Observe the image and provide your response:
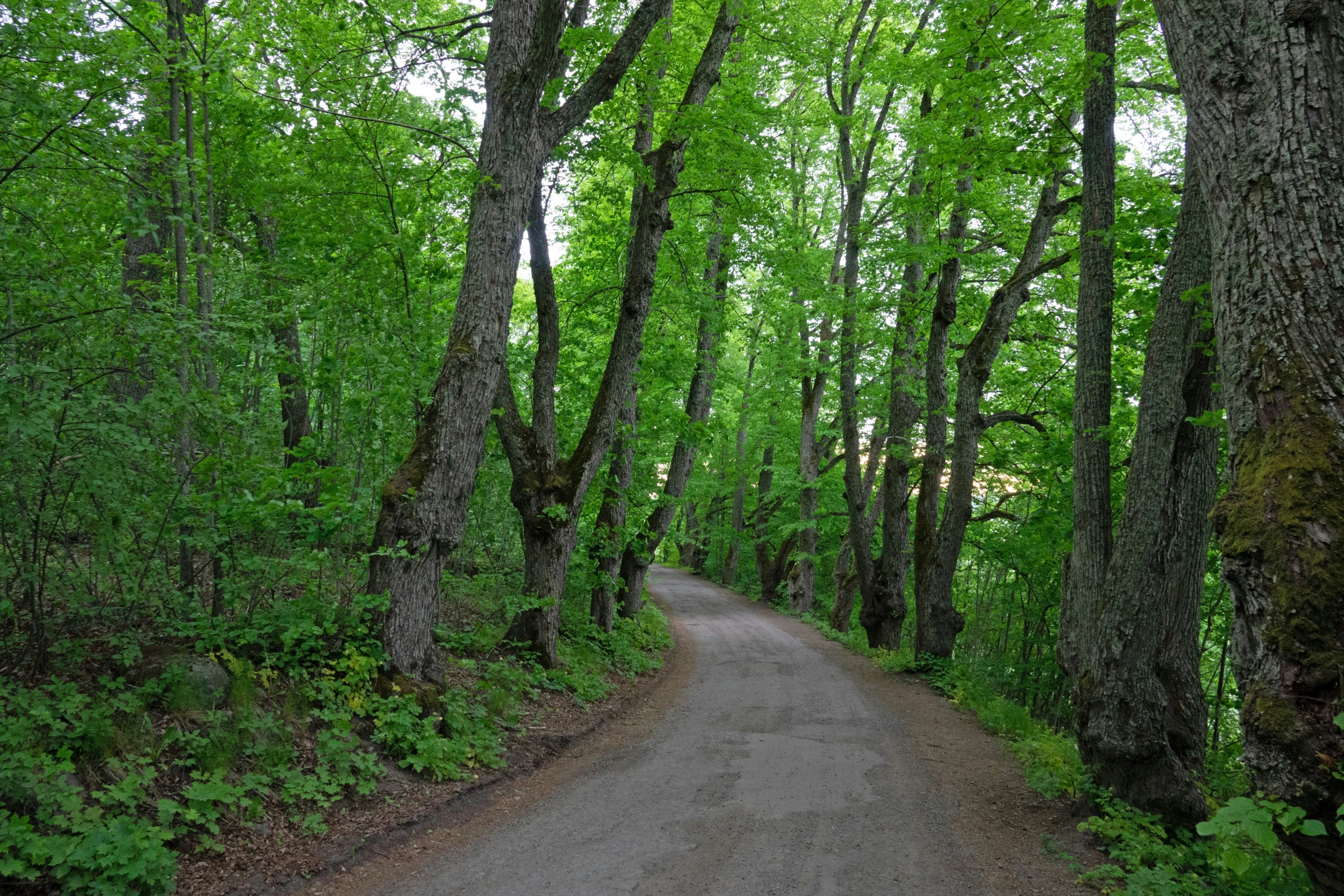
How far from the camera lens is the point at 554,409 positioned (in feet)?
32.0

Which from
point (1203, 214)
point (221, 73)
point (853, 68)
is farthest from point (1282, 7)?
point (853, 68)

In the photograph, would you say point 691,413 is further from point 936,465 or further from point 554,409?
point 554,409

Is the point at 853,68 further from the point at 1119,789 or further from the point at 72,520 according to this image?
the point at 72,520

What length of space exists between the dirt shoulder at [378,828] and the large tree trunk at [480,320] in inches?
49.4

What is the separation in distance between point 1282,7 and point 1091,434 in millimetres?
4205

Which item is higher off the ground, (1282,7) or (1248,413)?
(1282,7)

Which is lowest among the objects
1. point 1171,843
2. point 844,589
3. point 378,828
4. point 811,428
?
point 378,828

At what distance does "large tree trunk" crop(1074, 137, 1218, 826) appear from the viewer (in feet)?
18.7

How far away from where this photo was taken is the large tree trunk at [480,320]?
6664 mm

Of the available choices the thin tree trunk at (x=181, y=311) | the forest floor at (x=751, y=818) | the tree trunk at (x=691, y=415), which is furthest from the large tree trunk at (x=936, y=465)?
the thin tree trunk at (x=181, y=311)

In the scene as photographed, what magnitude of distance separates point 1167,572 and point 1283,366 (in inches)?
121

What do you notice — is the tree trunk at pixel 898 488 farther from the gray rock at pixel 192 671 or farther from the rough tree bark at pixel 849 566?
the gray rock at pixel 192 671

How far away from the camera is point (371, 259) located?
8.15 meters

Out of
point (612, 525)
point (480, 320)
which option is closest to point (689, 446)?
point (612, 525)
